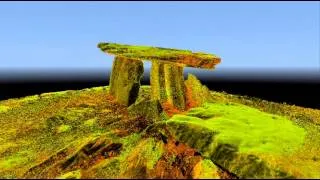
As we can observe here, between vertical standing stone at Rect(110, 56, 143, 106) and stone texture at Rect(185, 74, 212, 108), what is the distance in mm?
3273

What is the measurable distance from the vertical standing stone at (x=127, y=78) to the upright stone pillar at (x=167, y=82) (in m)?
1.38

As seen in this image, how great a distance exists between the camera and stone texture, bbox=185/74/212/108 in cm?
3141

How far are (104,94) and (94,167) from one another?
47.2 ft

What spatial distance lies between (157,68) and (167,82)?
1.16 meters

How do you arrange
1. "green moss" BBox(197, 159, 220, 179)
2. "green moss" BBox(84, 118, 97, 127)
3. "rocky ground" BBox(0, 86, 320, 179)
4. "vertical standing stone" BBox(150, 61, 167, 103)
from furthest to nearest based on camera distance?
"vertical standing stone" BBox(150, 61, 167, 103) < "green moss" BBox(84, 118, 97, 127) < "rocky ground" BBox(0, 86, 320, 179) < "green moss" BBox(197, 159, 220, 179)

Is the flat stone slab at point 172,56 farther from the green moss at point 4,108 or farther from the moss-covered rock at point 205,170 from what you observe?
the green moss at point 4,108

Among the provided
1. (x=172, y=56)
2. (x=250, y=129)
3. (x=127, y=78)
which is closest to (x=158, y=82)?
(x=172, y=56)

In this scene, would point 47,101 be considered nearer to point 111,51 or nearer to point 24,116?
point 24,116

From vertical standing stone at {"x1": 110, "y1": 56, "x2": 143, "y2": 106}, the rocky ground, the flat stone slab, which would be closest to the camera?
the rocky ground

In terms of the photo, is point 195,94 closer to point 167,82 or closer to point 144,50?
point 167,82

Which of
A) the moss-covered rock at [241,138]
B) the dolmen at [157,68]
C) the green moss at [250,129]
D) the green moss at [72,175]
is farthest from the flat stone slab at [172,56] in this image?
the green moss at [72,175]

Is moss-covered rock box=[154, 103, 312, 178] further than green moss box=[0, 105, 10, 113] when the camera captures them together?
No

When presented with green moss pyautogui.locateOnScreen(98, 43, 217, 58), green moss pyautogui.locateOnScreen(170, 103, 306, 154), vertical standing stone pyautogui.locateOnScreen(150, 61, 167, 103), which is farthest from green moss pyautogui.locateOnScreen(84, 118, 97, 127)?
green moss pyautogui.locateOnScreen(170, 103, 306, 154)

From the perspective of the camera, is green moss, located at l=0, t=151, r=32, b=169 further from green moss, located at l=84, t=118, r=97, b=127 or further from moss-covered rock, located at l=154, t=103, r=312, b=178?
moss-covered rock, located at l=154, t=103, r=312, b=178
